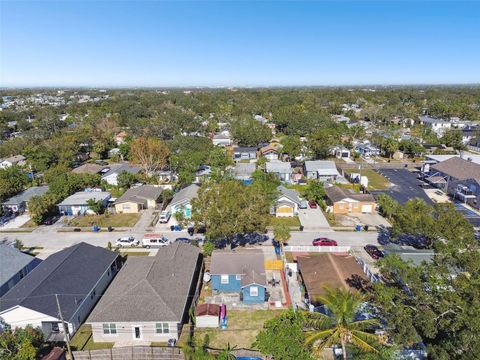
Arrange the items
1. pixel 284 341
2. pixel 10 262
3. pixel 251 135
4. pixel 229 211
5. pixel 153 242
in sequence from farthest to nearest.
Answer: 1. pixel 251 135
2. pixel 153 242
3. pixel 229 211
4. pixel 10 262
5. pixel 284 341

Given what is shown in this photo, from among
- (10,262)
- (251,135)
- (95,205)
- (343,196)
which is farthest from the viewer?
(251,135)

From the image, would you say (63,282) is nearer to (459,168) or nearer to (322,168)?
(322,168)

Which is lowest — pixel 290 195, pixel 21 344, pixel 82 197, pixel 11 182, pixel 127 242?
pixel 127 242

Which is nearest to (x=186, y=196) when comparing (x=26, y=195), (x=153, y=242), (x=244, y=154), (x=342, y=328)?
(x=153, y=242)

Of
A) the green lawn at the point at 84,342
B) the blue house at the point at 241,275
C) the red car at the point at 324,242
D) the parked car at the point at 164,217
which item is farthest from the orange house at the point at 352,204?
the green lawn at the point at 84,342

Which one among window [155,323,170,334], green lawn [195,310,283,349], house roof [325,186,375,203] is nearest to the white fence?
green lawn [195,310,283,349]

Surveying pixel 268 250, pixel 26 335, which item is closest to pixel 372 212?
pixel 268 250

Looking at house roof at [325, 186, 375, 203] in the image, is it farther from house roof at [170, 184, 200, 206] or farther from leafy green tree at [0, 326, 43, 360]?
leafy green tree at [0, 326, 43, 360]
